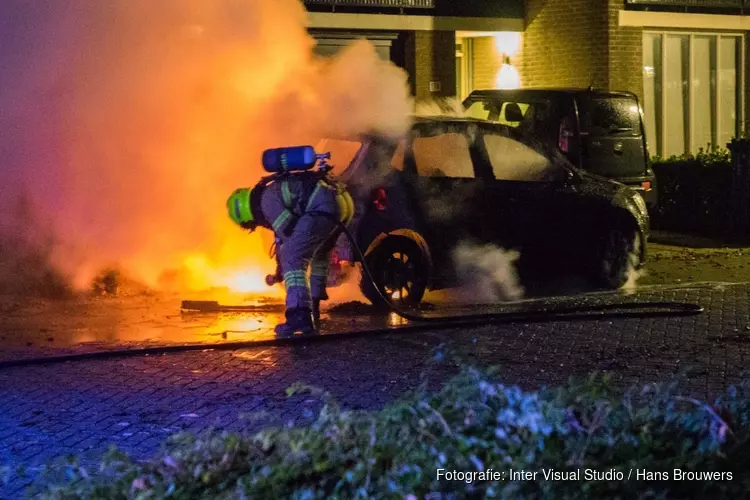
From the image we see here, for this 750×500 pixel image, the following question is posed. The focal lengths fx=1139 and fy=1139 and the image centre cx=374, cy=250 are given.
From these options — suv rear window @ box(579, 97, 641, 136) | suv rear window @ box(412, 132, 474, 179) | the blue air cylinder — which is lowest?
the blue air cylinder

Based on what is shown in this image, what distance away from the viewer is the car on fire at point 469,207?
9.05 metres

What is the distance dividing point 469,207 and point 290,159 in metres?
2.19

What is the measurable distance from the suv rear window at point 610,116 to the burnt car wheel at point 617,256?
10.5 feet

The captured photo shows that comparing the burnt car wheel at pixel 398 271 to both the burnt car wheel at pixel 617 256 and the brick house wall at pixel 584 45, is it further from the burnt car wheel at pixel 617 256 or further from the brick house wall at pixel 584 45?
the brick house wall at pixel 584 45

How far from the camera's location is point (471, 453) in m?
3.95

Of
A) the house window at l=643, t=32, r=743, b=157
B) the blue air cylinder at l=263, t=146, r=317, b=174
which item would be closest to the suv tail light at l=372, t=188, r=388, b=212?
the blue air cylinder at l=263, t=146, r=317, b=174

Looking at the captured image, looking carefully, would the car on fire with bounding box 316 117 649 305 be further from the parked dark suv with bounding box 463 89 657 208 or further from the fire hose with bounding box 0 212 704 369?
the parked dark suv with bounding box 463 89 657 208

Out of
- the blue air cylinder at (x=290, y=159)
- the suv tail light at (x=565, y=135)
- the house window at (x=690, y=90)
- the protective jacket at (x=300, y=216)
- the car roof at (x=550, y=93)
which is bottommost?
the protective jacket at (x=300, y=216)

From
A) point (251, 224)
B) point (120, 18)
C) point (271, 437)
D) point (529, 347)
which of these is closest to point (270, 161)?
point (251, 224)

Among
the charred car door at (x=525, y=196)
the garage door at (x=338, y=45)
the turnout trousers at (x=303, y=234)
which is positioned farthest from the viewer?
the garage door at (x=338, y=45)

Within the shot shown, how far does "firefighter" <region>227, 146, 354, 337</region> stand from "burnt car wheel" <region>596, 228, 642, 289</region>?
3259 mm

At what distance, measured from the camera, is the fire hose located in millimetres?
7582

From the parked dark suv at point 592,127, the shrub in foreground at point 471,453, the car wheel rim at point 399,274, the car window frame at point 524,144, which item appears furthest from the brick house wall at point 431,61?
the shrub in foreground at point 471,453

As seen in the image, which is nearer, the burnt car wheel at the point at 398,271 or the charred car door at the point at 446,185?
the burnt car wheel at the point at 398,271
